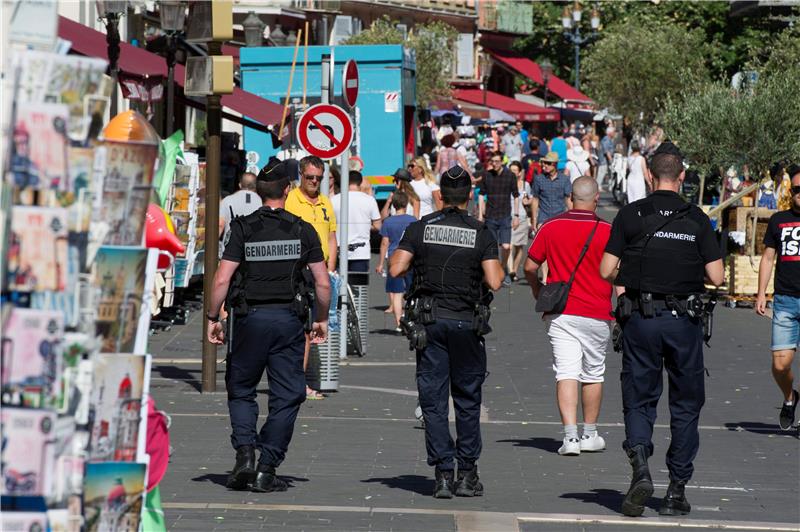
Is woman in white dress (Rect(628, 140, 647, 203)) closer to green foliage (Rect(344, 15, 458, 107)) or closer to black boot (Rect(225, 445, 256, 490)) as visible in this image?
black boot (Rect(225, 445, 256, 490))

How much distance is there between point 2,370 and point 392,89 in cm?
2627

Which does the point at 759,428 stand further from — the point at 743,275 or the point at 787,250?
the point at 743,275

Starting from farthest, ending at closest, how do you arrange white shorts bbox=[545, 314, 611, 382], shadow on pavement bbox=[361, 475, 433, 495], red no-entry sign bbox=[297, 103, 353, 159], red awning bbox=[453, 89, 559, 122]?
red awning bbox=[453, 89, 559, 122] → red no-entry sign bbox=[297, 103, 353, 159] → white shorts bbox=[545, 314, 611, 382] → shadow on pavement bbox=[361, 475, 433, 495]

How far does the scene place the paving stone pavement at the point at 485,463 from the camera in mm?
8117

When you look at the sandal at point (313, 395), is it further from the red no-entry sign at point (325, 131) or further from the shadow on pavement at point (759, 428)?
the shadow on pavement at point (759, 428)

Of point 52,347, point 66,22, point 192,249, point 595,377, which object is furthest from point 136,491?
point 66,22

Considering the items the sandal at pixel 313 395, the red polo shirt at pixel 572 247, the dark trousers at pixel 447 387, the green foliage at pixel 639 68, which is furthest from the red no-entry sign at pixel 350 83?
the green foliage at pixel 639 68

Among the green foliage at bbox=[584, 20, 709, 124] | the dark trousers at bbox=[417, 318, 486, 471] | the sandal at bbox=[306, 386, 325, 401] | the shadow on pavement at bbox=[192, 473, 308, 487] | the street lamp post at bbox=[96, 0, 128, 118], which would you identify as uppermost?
the green foliage at bbox=[584, 20, 709, 124]

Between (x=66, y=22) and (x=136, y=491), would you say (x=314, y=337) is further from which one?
(x=66, y=22)

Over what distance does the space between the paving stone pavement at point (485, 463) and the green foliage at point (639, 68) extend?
4095 cm

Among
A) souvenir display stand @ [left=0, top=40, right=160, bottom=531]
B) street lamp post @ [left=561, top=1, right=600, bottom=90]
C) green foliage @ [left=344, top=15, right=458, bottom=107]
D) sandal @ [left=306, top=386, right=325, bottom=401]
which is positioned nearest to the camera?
souvenir display stand @ [left=0, top=40, right=160, bottom=531]

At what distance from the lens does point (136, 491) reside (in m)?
4.93

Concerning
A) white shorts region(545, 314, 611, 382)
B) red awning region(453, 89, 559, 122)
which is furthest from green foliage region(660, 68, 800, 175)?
red awning region(453, 89, 559, 122)

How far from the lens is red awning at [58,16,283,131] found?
60.8 ft
